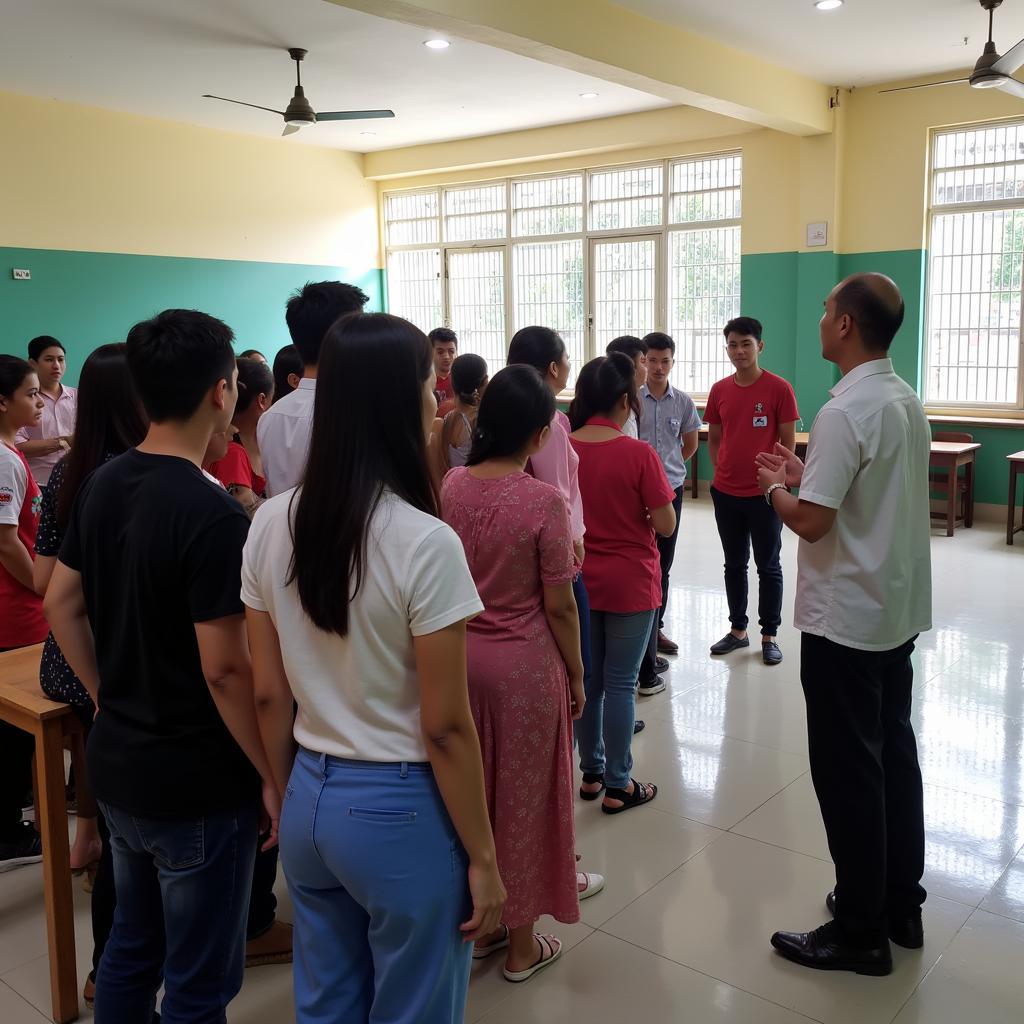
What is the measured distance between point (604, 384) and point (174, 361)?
1.58 metres

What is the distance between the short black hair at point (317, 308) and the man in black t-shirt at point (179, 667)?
2.17 ft

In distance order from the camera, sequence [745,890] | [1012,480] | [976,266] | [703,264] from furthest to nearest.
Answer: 1. [703,264]
2. [976,266]
3. [1012,480]
4. [745,890]

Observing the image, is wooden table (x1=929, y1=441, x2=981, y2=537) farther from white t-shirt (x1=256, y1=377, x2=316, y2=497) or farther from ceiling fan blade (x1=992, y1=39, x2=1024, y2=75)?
white t-shirt (x1=256, y1=377, x2=316, y2=497)

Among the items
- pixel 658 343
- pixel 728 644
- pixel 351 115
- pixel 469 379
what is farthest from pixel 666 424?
pixel 351 115

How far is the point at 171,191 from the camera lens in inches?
364

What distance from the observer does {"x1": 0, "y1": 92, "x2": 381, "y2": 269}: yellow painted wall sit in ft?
26.7

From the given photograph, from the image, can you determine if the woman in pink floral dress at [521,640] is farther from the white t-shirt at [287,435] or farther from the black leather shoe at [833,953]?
the black leather shoe at [833,953]

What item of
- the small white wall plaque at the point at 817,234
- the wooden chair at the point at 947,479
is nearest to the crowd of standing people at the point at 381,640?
the wooden chair at the point at 947,479

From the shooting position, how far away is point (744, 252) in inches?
Result: 352

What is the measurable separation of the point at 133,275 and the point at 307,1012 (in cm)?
881

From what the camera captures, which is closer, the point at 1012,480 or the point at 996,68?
the point at 996,68

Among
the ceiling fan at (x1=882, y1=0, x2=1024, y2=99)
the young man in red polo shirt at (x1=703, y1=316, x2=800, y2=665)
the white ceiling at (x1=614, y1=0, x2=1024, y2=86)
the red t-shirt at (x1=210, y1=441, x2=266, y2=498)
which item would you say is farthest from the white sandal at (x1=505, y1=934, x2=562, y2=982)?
the white ceiling at (x1=614, y1=0, x2=1024, y2=86)

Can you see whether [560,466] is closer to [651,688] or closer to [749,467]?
[651,688]

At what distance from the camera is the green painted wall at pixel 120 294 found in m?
8.22
